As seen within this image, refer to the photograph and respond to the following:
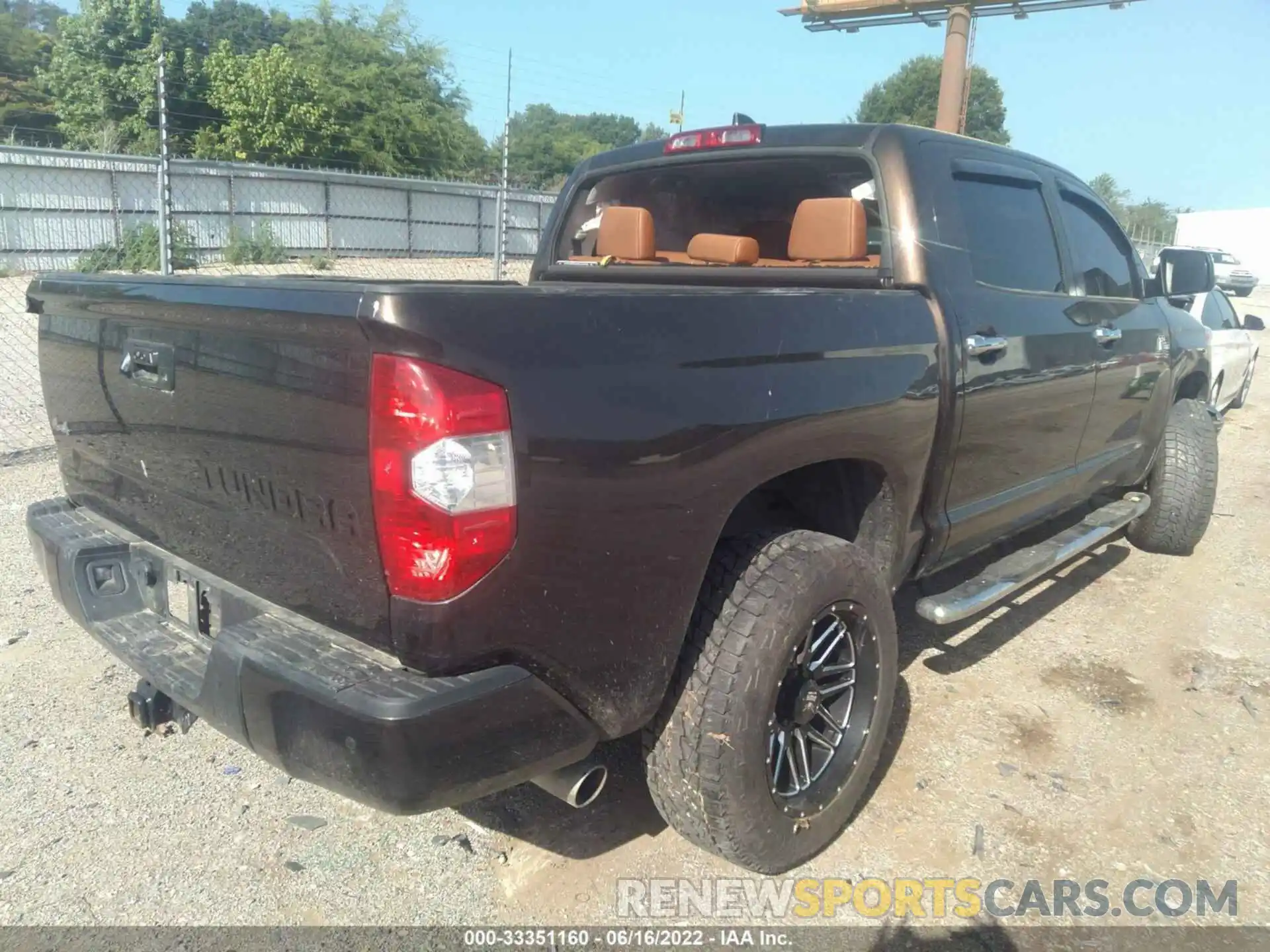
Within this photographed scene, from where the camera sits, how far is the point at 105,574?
2.53m

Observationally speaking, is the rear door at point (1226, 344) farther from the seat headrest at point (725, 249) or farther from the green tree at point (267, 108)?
the green tree at point (267, 108)

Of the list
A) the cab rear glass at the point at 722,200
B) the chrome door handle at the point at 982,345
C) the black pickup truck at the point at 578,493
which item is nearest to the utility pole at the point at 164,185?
the cab rear glass at the point at 722,200

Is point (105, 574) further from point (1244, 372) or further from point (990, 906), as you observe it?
point (1244, 372)

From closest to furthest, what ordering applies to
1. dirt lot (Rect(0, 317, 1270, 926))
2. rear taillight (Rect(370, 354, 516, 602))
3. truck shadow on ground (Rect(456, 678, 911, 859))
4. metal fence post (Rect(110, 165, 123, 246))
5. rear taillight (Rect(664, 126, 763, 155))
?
rear taillight (Rect(370, 354, 516, 602))
dirt lot (Rect(0, 317, 1270, 926))
truck shadow on ground (Rect(456, 678, 911, 859))
rear taillight (Rect(664, 126, 763, 155))
metal fence post (Rect(110, 165, 123, 246))

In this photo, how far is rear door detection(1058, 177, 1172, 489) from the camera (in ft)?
13.1

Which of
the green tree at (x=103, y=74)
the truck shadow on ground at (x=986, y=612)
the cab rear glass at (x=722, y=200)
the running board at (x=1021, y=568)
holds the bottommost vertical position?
the truck shadow on ground at (x=986, y=612)

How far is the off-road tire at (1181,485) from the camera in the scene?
5.12 meters

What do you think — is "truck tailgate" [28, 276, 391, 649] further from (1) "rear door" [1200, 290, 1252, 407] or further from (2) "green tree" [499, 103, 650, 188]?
(2) "green tree" [499, 103, 650, 188]

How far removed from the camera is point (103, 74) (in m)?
33.9

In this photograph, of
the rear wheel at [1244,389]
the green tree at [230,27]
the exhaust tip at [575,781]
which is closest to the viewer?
the exhaust tip at [575,781]

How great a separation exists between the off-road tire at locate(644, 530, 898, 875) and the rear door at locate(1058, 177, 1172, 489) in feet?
7.04

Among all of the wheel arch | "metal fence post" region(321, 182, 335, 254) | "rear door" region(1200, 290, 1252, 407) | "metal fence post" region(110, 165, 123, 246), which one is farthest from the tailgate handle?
"metal fence post" region(321, 182, 335, 254)

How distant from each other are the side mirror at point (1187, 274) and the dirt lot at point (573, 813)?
6.11 feet

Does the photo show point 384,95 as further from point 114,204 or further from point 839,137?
point 839,137
